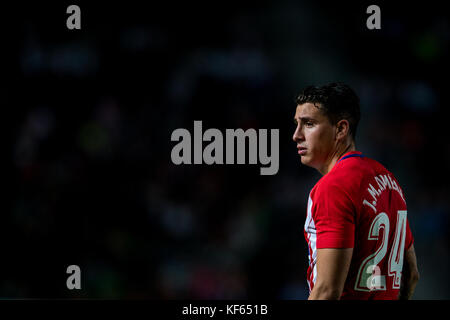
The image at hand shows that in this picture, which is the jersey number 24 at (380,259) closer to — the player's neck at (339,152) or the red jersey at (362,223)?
the red jersey at (362,223)

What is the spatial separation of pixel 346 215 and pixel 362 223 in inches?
5.4

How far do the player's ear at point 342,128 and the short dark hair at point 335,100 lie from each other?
0.7 inches

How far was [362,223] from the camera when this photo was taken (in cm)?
252

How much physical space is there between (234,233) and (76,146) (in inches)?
112

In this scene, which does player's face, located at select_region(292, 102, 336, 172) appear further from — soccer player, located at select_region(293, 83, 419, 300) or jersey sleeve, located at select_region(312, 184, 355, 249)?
jersey sleeve, located at select_region(312, 184, 355, 249)

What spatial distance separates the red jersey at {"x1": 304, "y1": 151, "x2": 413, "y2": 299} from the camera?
244 cm

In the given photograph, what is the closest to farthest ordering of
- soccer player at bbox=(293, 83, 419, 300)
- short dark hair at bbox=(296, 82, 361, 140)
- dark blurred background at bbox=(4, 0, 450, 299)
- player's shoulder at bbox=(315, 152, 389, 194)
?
soccer player at bbox=(293, 83, 419, 300), player's shoulder at bbox=(315, 152, 389, 194), short dark hair at bbox=(296, 82, 361, 140), dark blurred background at bbox=(4, 0, 450, 299)

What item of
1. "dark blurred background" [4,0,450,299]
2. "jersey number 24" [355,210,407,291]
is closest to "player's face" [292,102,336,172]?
"jersey number 24" [355,210,407,291]

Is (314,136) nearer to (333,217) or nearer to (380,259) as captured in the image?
(333,217)

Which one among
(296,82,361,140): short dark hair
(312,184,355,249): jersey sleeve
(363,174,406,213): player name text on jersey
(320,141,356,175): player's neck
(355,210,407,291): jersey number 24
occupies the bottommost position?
(355,210,407,291): jersey number 24

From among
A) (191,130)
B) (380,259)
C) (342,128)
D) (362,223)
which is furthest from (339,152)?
(191,130)

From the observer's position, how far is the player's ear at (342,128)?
2838 mm

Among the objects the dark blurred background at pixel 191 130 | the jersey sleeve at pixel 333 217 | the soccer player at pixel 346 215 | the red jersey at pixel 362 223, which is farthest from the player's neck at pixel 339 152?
the dark blurred background at pixel 191 130
